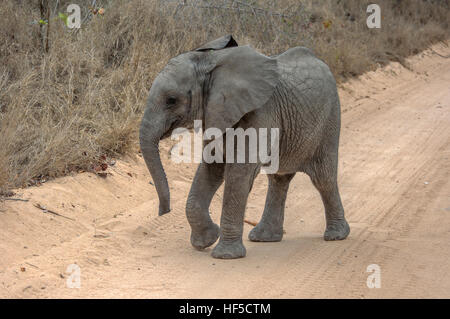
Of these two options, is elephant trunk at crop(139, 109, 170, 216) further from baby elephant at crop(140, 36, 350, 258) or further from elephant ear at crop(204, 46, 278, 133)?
elephant ear at crop(204, 46, 278, 133)

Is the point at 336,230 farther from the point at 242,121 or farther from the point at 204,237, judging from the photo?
the point at 242,121

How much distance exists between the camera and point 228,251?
16.7 feet

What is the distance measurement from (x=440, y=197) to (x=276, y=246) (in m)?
2.50

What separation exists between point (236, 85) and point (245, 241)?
1.76 meters

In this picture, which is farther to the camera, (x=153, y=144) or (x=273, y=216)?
(x=273, y=216)

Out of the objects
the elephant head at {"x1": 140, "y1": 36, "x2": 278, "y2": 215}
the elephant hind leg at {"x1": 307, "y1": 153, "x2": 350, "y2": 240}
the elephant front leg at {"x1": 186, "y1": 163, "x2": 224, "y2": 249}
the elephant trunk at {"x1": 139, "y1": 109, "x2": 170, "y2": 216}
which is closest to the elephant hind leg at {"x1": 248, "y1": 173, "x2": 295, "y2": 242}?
the elephant hind leg at {"x1": 307, "y1": 153, "x2": 350, "y2": 240}

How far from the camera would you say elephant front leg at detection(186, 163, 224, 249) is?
5.20 metres

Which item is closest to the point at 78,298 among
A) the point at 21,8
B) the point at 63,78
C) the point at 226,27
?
the point at 63,78

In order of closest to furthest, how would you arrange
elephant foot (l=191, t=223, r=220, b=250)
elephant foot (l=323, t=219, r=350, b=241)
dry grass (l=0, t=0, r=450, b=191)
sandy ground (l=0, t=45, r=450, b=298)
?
1. sandy ground (l=0, t=45, r=450, b=298)
2. elephant foot (l=191, t=223, r=220, b=250)
3. elephant foot (l=323, t=219, r=350, b=241)
4. dry grass (l=0, t=0, r=450, b=191)

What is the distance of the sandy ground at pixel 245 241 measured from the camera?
4.48 meters

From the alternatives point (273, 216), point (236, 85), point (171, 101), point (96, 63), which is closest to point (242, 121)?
point (236, 85)

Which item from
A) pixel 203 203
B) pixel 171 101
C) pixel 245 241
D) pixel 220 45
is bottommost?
pixel 245 241

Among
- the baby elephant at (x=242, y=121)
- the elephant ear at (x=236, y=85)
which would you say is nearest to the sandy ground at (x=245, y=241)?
the baby elephant at (x=242, y=121)
